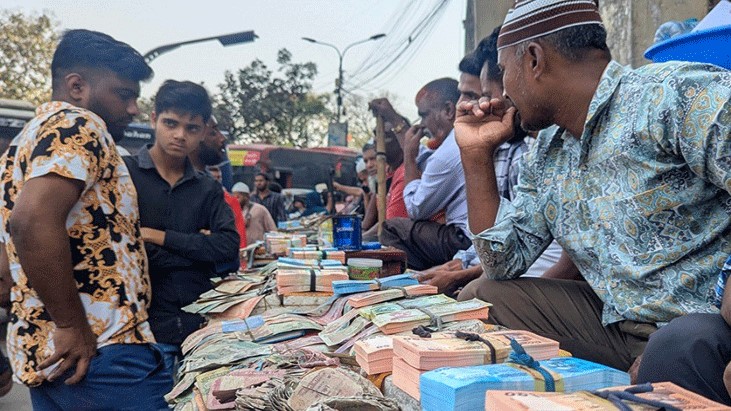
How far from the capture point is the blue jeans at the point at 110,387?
2.01 meters

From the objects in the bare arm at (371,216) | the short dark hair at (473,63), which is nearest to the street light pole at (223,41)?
the bare arm at (371,216)

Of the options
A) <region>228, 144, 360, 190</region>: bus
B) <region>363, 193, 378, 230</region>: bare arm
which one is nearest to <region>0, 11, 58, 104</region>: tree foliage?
<region>228, 144, 360, 190</region>: bus

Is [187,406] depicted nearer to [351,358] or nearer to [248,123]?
[351,358]

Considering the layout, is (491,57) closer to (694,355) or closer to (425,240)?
(425,240)

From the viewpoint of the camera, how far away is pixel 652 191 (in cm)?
163

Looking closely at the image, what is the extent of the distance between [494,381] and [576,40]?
1216mm

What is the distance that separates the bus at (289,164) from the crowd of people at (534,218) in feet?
49.4

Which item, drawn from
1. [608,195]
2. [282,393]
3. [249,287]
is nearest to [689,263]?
[608,195]

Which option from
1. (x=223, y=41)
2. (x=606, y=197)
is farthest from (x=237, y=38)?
(x=606, y=197)

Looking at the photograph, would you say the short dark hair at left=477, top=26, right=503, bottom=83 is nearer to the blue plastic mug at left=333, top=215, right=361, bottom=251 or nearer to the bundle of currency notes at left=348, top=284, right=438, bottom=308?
the blue plastic mug at left=333, top=215, right=361, bottom=251

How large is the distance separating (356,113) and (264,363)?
4535 cm

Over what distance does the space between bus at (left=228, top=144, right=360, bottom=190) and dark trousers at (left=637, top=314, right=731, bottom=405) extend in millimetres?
16064

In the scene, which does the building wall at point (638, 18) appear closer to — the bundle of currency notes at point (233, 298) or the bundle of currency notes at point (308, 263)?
the bundle of currency notes at point (308, 263)

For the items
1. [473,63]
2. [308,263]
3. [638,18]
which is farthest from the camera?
[638,18]
